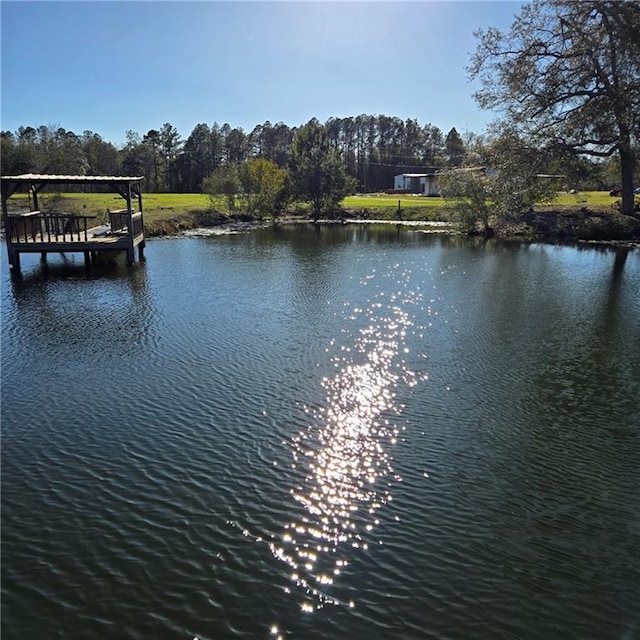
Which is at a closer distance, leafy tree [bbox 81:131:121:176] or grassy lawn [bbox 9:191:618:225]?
grassy lawn [bbox 9:191:618:225]

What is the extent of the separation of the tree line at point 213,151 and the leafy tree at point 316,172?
212cm

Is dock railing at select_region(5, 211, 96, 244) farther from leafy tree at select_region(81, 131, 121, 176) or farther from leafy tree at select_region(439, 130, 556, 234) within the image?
leafy tree at select_region(81, 131, 121, 176)

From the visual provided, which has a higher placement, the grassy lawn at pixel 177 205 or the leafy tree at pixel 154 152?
the leafy tree at pixel 154 152

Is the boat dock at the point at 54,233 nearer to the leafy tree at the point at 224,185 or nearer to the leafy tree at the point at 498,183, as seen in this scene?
the leafy tree at the point at 498,183

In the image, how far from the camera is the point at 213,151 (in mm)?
89875

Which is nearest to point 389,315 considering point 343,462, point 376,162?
point 343,462

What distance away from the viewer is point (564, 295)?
22734 mm

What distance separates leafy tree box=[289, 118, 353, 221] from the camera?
2314 inches

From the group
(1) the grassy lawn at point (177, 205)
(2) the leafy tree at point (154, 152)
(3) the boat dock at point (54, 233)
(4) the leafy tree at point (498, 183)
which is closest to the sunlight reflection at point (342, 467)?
(3) the boat dock at point (54, 233)

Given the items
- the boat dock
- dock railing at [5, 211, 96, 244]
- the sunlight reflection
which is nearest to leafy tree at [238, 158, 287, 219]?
the boat dock

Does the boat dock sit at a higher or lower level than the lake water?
higher

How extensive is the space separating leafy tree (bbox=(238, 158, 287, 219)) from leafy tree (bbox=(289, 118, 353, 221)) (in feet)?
7.40

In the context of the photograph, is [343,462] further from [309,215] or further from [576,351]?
[309,215]

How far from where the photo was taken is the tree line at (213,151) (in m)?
64.0
